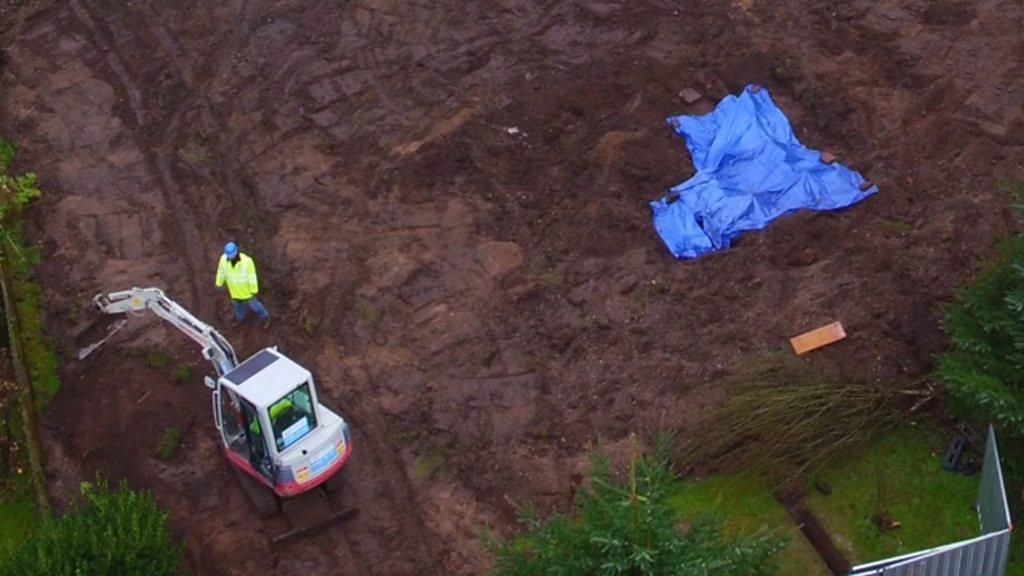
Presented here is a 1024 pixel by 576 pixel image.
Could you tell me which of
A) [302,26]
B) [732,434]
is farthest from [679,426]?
[302,26]

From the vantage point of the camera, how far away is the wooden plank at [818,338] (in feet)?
49.3

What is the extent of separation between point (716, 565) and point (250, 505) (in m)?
7.25

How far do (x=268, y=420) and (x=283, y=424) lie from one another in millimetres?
312

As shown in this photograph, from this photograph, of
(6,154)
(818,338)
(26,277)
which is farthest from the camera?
(6,154)

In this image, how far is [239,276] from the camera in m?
15.4

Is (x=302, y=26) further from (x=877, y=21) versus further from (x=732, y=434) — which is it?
(x=732, y=434)

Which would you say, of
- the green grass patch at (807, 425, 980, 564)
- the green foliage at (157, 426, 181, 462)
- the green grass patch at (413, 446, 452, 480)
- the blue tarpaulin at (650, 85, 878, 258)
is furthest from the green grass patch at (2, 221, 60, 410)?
the green grass patch at (807, 425, 980, 564)

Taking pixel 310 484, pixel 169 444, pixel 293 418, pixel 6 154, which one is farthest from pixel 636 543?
pixel 6 154

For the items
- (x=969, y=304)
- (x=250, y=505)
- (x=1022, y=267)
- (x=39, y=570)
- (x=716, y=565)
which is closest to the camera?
(x=716, y=565)

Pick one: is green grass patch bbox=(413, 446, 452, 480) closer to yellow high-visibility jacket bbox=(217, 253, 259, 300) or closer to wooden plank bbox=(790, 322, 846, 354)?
yellow high-visibility jacket bbox=(217, 253, 259, 300)

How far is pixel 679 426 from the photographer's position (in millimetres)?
14453

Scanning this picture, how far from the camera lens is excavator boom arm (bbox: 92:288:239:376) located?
13.6 metres

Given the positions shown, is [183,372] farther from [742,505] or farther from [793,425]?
[793,425]

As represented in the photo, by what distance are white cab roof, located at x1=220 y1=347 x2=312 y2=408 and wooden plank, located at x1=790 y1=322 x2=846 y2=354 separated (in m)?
6.50
